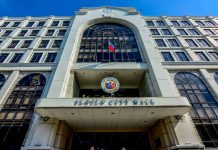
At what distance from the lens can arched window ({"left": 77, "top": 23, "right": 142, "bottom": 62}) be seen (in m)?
20.2

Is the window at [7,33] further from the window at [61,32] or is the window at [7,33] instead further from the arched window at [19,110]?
the arched window at [19,110]

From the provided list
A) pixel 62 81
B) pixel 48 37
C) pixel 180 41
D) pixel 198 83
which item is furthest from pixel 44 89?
pixel 180 41

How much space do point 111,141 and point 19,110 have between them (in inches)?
443

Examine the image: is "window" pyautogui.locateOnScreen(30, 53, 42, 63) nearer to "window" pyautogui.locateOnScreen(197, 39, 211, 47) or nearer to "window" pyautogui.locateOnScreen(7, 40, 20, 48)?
"window" pyautogui.locateOnScreen(7, 40, 20, 48)

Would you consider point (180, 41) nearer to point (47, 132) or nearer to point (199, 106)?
point (199, 106)

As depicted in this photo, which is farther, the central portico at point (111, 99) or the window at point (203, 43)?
the window at point (203, 43)

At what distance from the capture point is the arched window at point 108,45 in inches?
796

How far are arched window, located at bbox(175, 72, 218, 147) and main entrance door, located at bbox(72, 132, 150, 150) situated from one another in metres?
6.17

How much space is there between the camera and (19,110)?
49.1 ft

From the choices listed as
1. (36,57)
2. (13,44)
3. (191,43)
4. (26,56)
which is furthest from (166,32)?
(13,44)

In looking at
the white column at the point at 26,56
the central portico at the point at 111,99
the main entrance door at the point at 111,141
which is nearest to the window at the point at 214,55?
the central portico at the point at 111,99

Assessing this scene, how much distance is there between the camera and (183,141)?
11.9 meters

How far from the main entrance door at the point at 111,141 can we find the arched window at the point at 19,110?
233 inches

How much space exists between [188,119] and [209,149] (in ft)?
9.79
